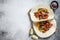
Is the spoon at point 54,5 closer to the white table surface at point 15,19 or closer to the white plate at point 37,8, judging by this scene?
the white plate at point 37,8

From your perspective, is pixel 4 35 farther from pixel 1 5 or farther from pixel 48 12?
pixel 48 12

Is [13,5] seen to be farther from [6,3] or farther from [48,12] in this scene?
[48,12]

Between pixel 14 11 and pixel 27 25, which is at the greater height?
pixel 14 11

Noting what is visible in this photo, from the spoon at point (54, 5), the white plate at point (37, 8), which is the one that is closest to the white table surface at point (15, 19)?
the white plate at point (37, 8)

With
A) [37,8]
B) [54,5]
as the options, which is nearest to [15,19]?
[37,8]

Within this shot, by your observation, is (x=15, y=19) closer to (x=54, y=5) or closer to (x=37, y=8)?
(x=37, y=8)

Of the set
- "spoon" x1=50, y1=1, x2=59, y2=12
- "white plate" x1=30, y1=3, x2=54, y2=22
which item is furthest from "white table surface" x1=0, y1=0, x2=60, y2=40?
"spoon" x1=50, y1=1, x2=59, y2=12

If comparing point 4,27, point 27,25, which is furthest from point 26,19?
point 4,27

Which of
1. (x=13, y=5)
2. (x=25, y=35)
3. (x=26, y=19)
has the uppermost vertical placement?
(x=13, y=5)
